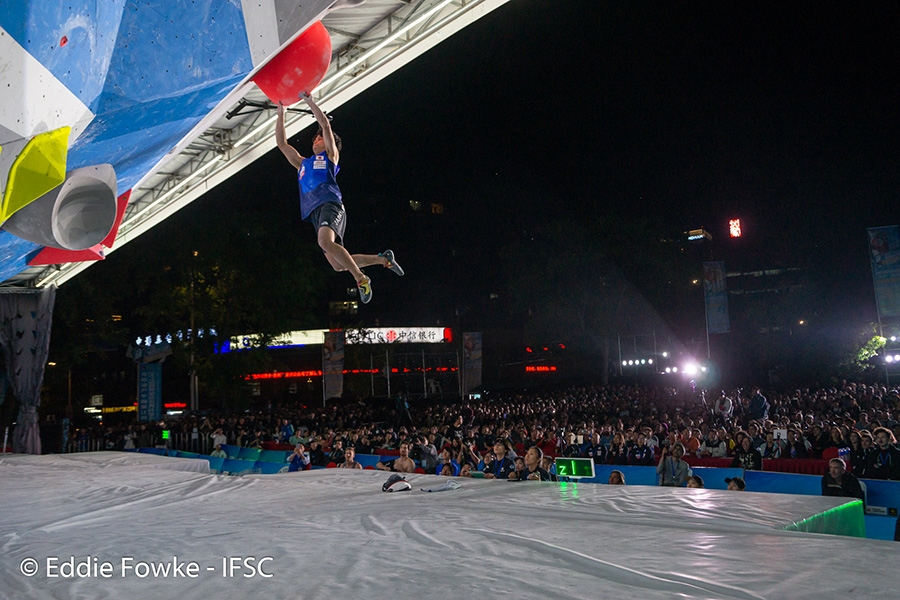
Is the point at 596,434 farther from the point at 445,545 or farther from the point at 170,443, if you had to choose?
the point at 170,443

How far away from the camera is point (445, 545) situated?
126 inches

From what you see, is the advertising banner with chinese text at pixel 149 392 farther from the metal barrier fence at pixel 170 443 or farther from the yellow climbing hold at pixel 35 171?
the yellow climbing hold at pixel 35 171

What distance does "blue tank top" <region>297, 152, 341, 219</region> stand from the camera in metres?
4.51

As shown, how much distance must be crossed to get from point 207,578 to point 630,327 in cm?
3843

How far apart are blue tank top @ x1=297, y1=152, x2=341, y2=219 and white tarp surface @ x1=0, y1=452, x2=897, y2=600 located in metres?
2.23

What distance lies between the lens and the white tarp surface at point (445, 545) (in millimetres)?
2496

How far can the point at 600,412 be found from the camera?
19203 mm

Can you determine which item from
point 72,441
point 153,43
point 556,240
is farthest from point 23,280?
point 556,240

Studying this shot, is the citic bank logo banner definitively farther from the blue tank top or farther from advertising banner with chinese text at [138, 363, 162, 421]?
the blue tank top

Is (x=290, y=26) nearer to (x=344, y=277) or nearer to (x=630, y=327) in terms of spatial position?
(x=630, y=327)

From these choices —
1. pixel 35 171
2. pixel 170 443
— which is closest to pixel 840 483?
pixel 35 171

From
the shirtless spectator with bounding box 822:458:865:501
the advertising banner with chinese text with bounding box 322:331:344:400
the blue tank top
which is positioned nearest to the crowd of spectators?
the advertising banner with chinese text with bounding box 322:331:344:400

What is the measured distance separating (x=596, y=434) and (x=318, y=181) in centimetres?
869

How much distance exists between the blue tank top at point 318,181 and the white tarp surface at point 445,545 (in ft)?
7.31
